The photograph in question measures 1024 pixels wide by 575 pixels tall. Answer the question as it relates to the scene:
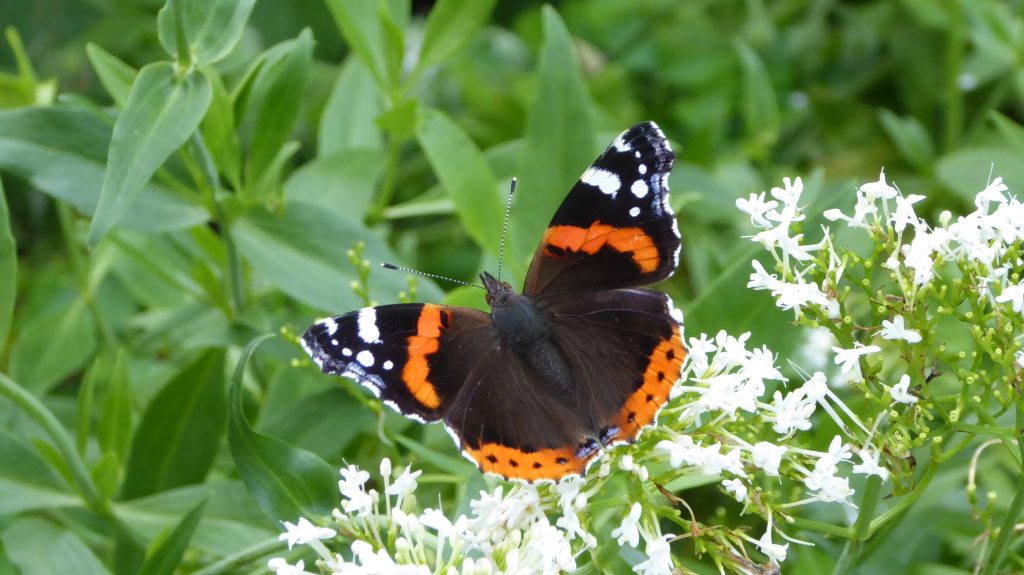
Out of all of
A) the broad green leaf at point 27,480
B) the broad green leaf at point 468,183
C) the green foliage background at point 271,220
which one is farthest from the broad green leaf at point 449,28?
the broad green leaf at point 27,480

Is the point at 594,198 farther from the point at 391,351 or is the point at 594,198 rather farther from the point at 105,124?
the point at 105,124

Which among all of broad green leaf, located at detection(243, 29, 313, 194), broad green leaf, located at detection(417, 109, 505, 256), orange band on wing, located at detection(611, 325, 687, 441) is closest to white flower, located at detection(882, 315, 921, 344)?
orange band on wing, located at detection(611, 325, 687, 441)

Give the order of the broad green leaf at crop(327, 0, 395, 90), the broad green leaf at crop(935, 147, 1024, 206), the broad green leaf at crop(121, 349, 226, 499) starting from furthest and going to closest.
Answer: the broad green leaf at crop(935, 147, 1024, 206) < the broad green leaf at crop(327, 0, 395, 90) < the broad green leaf at crop(121, 349, 226, 499)

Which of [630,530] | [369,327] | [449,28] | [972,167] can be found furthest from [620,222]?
[972,167]

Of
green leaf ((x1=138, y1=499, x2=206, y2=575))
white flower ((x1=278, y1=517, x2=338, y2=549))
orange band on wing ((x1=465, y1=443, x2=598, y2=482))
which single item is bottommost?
green leaf ((x1=138, y1=499, x2=206, y2=575))

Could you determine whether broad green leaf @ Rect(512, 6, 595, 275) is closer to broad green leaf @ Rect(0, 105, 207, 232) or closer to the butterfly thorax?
the butterfly thorax

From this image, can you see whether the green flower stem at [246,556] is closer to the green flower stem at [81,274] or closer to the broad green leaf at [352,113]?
the green flower stem at [81,274]

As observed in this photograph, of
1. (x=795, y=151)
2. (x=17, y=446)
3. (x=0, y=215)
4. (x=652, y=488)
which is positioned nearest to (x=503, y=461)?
(x=652, y=488)
